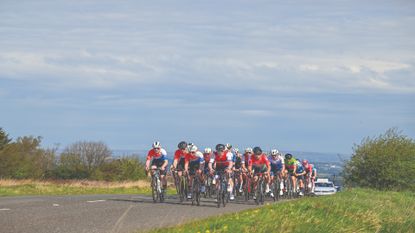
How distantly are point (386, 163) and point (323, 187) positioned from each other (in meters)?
4.08

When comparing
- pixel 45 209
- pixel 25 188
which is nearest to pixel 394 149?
pixel 25 188

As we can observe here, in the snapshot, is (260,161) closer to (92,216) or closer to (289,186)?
(289,186)

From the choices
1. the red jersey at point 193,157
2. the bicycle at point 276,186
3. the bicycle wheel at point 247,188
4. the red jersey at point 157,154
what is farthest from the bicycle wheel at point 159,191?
the bicycle at point 276,186

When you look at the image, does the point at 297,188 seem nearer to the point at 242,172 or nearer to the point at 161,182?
the point at 242,172

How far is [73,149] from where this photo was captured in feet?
317

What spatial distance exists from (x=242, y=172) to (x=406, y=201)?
6.19 metres

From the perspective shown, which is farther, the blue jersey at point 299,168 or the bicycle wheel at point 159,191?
the blue jersey at point 299,168

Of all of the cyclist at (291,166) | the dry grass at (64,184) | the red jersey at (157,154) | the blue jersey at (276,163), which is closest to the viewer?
the red jersey at (157,154)

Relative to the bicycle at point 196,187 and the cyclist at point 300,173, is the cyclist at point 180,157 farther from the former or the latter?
the cyclist at point 300,173

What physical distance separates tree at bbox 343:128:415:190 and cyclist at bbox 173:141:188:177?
23123mm

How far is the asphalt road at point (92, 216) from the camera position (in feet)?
52.5

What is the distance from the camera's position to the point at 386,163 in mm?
48031

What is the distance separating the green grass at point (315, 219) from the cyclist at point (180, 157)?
17.2ft

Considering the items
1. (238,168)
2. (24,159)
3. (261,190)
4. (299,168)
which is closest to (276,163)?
(238,168)
